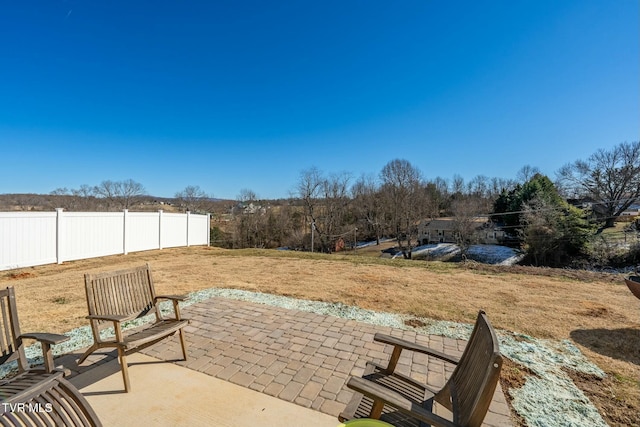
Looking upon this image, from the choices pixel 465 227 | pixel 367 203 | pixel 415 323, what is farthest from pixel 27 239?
pixel 367 203

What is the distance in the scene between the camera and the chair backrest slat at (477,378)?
1.17 m

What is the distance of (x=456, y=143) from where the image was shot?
20516 millimetres

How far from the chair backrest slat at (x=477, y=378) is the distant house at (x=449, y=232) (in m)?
30.7

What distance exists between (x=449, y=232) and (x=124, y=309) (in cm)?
3398

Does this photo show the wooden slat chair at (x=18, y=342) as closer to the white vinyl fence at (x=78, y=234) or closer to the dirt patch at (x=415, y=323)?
the dirt patch at (x=415, y=323)

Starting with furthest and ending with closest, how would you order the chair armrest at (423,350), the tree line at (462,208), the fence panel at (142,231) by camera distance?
the tree line at (462,208), the fence panel at (142,231), the chair armrest at (423,350)

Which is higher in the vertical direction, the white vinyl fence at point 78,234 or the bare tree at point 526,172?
the bare tree at point 526,172

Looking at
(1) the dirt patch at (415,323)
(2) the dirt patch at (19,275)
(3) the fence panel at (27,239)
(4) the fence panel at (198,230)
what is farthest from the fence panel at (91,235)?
(1) the dirt patch at (415,323)

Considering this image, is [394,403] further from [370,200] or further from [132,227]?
[370,200]

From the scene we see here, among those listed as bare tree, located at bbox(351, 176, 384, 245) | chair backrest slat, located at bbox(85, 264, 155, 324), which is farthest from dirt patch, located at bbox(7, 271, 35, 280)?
bare tree, located at bbox(351, 176, 384, 245)

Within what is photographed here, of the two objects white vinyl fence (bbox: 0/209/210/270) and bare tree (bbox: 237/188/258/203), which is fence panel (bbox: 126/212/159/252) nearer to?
white vinyl fence (bbox: 0/209/210/270)

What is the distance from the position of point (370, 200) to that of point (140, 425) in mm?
35020

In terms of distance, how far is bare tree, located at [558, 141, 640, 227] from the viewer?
2278cm

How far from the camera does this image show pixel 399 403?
130 centimetres
